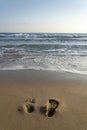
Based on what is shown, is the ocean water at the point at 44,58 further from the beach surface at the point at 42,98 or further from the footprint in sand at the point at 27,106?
the footprint in sand at the point at 27,106

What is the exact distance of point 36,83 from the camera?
6.39 meters

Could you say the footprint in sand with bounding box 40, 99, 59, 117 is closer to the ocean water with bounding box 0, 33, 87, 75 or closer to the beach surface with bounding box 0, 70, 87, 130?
the beach surface with bounding box 0, 70, 87, 130

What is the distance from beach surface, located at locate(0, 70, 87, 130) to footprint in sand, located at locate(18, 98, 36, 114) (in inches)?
1.6

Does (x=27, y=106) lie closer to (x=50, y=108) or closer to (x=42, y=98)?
(x=50, y=108)

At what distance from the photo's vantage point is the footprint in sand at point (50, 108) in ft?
13.6

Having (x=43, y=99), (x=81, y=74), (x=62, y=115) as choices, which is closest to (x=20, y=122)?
(x=62, y=115)

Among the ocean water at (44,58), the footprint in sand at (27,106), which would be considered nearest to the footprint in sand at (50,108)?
the footprint in sand at (27,106)

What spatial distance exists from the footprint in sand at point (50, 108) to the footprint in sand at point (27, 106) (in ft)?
0.64

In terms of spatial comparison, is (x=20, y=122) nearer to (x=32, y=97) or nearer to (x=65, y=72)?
(x=32, y=97)

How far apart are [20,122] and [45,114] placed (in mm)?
532

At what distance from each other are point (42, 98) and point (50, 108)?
0.56 meters

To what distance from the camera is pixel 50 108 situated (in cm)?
438

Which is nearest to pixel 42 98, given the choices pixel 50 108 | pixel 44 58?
pixel 50 108

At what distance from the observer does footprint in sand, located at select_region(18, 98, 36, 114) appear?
4.24 meters
